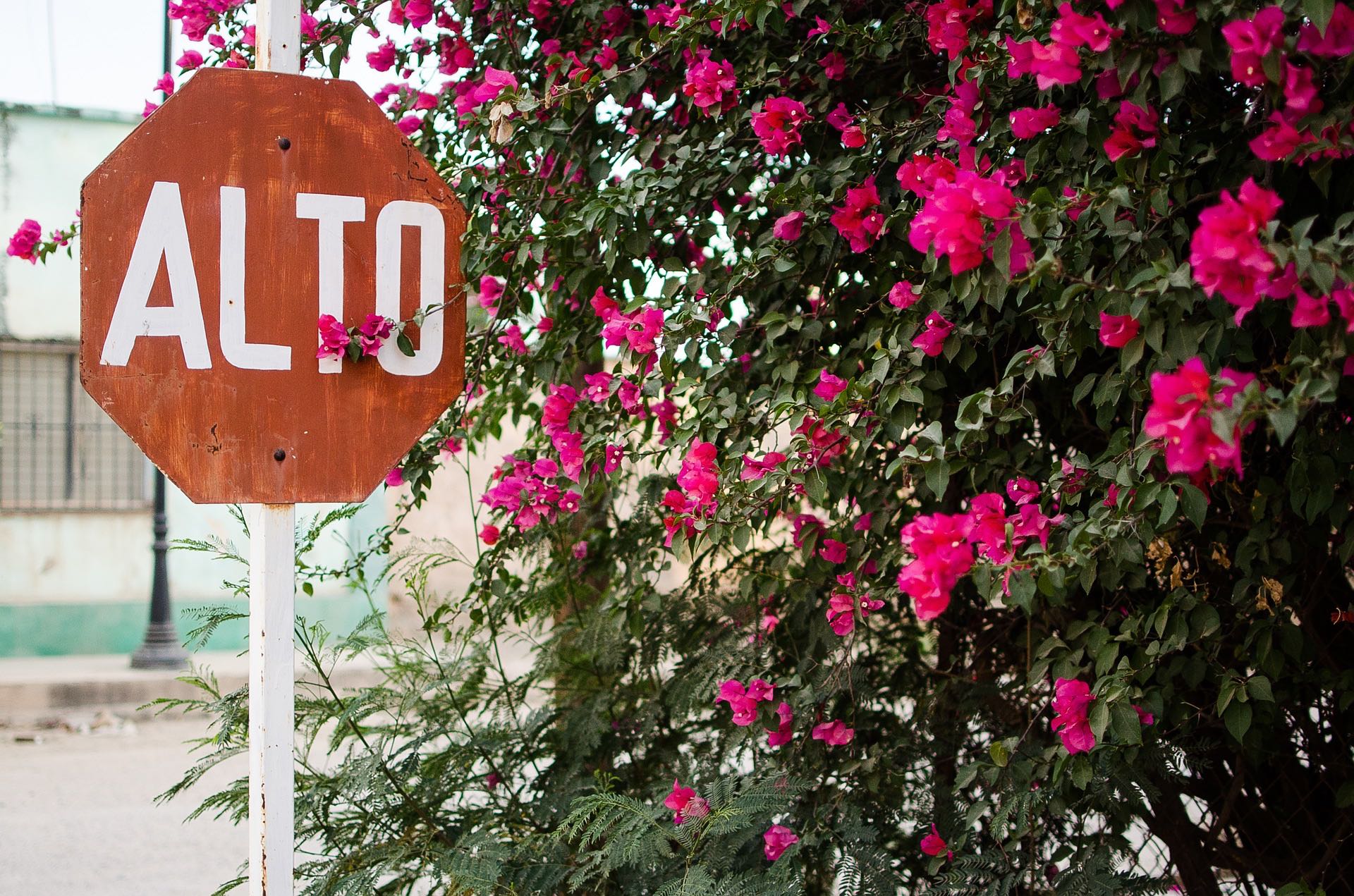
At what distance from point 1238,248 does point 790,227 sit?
911 mm

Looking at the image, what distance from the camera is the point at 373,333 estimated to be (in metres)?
1.57

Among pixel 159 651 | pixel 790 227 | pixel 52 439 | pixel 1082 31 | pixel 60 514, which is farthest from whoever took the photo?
pixel 60 514

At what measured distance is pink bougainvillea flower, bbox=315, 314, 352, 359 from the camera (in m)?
1.55

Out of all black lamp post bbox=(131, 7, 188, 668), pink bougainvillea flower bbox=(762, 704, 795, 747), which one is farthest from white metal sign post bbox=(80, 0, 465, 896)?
black lamp post bbox=(131, 7, 188, 668)

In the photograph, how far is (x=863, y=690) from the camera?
7.16ft

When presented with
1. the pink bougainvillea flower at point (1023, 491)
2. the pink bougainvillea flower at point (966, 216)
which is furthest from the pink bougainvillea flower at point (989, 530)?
the pink bougainvillea flower at point (966, 216)

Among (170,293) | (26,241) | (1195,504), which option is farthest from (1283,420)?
(26,241)

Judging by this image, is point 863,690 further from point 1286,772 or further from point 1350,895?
point 1350,895

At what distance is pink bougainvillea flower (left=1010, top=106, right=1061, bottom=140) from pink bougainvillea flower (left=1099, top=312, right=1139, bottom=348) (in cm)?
35

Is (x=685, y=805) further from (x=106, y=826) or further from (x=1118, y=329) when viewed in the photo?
(x=106, y=826)

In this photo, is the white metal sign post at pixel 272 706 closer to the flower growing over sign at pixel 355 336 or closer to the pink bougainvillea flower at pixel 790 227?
the flower growing over sign at pixel 355 336

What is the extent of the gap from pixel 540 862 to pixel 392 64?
5.72ft

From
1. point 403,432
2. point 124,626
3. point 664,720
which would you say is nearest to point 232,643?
point 124,626

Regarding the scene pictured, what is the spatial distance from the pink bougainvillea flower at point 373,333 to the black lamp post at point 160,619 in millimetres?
7950
